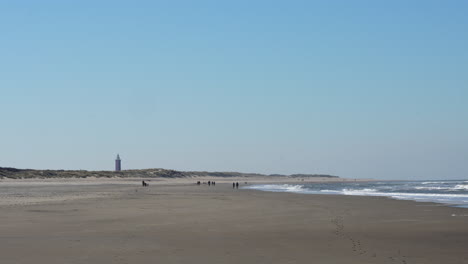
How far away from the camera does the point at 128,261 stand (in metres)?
13.0

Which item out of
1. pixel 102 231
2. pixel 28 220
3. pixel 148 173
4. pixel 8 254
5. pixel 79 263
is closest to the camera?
pixel 79 263

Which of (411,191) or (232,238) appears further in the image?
(411,191)

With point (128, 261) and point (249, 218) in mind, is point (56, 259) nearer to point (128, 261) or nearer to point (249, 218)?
point (128, 261)

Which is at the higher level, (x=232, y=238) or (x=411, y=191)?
(x=411, y=191)

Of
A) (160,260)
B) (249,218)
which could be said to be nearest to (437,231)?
(249,218)

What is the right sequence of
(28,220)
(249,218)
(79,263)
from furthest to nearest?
(249,218)
(28,220)
(79,263)

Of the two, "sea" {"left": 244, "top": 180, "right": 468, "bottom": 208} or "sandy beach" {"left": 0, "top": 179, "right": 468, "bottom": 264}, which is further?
"sea" {"left": 244, "top": 180, "right": 468, "bottom": 208}

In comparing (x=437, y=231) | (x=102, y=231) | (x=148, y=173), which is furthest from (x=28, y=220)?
(x=148, y=173)

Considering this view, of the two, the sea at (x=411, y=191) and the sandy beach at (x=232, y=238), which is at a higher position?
the sea at (x=411, y=191)

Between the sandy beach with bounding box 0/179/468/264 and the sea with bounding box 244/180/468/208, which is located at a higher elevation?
the sea with bounding box 244/180/468/208

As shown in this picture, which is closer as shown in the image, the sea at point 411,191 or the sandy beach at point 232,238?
the sandy beach at point 232,238

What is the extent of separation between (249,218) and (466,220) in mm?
9364

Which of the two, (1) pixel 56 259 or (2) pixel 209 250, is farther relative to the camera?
(2) pixel 209 250

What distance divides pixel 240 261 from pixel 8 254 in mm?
5897
